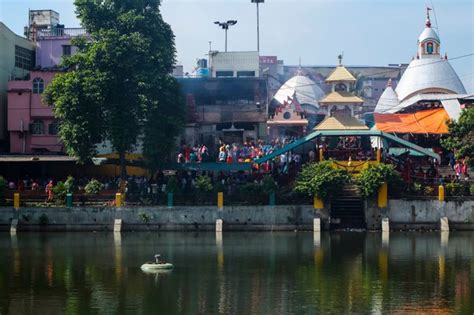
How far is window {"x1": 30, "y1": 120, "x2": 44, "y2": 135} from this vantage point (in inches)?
2110

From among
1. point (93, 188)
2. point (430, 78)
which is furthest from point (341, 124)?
point (430, 78)

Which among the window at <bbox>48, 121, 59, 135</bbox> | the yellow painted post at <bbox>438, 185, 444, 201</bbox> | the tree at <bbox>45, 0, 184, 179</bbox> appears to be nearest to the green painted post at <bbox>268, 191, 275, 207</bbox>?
the tree at <bbox>45, 0, 184, 179</bbox>

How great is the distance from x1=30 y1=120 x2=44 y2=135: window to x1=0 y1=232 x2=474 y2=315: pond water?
1196 cm

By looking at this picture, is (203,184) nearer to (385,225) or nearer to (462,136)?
(385,225)

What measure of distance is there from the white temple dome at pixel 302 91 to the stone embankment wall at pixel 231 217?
2568 cm

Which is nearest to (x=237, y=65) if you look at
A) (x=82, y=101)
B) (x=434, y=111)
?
(x=434, y=111)

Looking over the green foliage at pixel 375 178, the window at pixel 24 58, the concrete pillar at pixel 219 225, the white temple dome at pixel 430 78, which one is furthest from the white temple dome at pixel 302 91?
the concrete pillar at pixel 219 225

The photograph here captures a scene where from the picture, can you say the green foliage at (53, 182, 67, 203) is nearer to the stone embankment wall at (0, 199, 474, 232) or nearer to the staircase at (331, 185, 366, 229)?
the stone embankment wall at (0, 199, 474, 232)

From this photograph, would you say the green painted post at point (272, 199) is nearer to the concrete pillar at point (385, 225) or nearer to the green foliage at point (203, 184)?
the green foliage at point (203, 184)

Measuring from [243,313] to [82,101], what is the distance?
21.7 meters

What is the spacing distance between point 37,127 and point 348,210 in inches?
840

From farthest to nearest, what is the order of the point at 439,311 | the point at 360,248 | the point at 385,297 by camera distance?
the point at 360,248 → the point at 385,297 → the point at 439,311

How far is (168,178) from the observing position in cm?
4638

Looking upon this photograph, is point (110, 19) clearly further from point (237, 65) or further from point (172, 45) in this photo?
point (237, 65)
